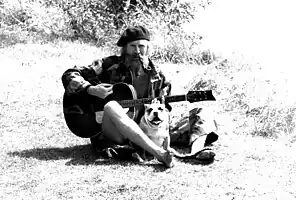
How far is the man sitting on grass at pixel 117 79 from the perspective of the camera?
4.79 meters

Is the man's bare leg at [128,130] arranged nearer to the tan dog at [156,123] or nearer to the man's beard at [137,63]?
the tan dog at [156,123]

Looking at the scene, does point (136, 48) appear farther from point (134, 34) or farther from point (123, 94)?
point (123, 94)

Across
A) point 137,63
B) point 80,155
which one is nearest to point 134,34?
point 137,63

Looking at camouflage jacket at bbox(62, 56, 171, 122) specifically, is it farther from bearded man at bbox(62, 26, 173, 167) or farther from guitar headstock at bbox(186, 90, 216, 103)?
guitar headstock at bbox(186, 90, 216, 103)

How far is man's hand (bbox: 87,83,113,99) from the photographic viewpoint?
4.77 meters

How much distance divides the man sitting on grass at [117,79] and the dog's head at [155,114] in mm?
132

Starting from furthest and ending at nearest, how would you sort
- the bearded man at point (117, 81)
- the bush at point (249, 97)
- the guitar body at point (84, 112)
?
the bush at point (249, 97) < the guitar body at point (84, 112) < the bearded man at point (117, 81)

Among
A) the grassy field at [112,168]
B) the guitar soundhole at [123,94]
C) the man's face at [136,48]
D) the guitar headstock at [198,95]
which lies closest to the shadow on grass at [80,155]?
the grassy field at [112,168]

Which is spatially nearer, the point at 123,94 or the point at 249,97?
the point at 123,94

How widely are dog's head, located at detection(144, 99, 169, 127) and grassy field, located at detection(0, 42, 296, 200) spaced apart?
35 centimetres

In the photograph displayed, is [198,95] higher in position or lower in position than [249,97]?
higher

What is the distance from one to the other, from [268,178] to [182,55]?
4.81m

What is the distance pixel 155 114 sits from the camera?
459cm

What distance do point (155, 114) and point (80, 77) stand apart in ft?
2.50
